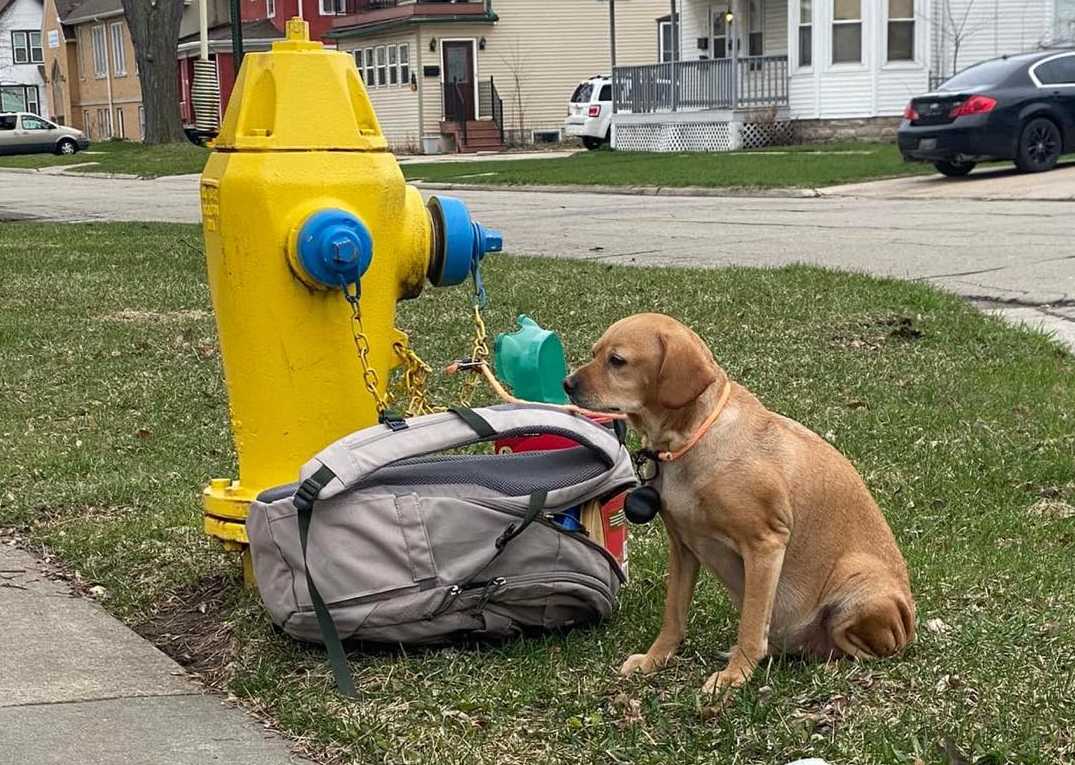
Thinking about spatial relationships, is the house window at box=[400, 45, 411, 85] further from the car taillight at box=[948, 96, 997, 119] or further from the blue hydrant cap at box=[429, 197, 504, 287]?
the blue hydrant cap at box=[429, 197, 504, 287]

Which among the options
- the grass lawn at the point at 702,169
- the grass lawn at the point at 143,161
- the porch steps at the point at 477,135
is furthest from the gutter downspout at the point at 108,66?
the grass lawn at the point at 702,169

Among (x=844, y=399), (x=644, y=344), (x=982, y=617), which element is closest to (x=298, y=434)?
(x=644, y=344)

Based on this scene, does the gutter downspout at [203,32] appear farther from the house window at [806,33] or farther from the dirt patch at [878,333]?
the house window at [806,33]

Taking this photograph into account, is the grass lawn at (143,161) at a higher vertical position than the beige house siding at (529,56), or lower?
lower

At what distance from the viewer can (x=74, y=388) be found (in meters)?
7.56

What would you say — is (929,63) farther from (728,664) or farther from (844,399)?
(728,664)

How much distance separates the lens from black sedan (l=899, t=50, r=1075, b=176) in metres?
20.6

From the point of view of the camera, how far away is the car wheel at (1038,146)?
21.0m

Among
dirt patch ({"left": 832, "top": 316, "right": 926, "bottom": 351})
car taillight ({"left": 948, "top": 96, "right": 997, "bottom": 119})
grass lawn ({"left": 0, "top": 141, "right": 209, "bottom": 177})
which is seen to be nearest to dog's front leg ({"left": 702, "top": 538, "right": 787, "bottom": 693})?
dirt patch ({"left": 832, "top": 316, "right": 926, "bottom": 351})

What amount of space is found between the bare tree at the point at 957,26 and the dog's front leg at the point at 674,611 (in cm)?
2997

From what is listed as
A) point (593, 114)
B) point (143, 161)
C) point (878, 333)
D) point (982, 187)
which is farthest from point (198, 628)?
point (143, 161)

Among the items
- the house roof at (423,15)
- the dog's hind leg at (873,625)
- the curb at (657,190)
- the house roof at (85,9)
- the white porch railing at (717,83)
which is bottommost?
the dog's hind leg at (873,625)

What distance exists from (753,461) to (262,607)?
4.99ft

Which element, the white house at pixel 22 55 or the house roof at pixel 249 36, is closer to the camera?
the house roof at pixel 249 36
